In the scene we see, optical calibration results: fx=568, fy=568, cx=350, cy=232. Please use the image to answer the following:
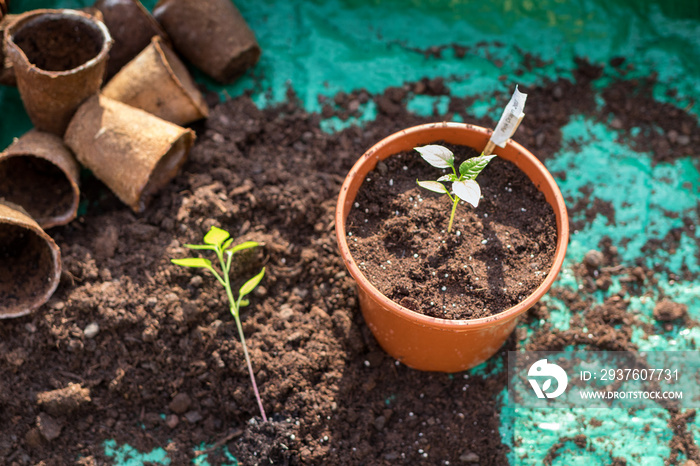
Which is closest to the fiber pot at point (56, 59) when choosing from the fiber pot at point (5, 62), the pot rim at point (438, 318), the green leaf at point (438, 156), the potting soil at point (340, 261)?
the fiber pot at point (5, 62)

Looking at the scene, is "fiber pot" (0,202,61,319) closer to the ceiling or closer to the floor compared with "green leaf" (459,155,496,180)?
closer to the floor

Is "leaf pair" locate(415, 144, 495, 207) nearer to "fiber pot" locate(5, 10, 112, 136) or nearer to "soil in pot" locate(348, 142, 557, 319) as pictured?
"soil in pot" locate(348, 142, 557, 319)

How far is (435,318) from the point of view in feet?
5.09

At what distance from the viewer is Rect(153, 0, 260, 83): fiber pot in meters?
2.33

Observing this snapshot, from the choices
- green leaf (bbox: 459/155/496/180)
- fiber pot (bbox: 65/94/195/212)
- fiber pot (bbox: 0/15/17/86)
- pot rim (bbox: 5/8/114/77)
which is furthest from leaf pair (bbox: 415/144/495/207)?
fiber pot (bbox: 0/15/17/86)

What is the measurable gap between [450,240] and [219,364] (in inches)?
33.6

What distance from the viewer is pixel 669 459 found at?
1.82 metres

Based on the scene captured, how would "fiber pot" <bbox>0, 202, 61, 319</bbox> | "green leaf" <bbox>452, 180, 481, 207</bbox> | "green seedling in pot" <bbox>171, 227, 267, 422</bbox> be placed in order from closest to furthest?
"green leaf" <bbox>452, 180, 481, 207</bbox>, "green seedling in pot" <bbox>171, 227, 267, 422</bbox>, "fiber pot" <bbox>0, 202, 61, 319</bbox>

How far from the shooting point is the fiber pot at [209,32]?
2.33 m

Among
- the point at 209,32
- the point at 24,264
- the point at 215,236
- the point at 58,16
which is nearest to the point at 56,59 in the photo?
the point at 58,16

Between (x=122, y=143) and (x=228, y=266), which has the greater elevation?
(x=122, y=143)

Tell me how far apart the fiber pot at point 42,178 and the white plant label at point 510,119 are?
1.45m

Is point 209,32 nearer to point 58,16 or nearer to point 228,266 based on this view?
point 58,16

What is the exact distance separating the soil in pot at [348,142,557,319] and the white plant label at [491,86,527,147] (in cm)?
19
